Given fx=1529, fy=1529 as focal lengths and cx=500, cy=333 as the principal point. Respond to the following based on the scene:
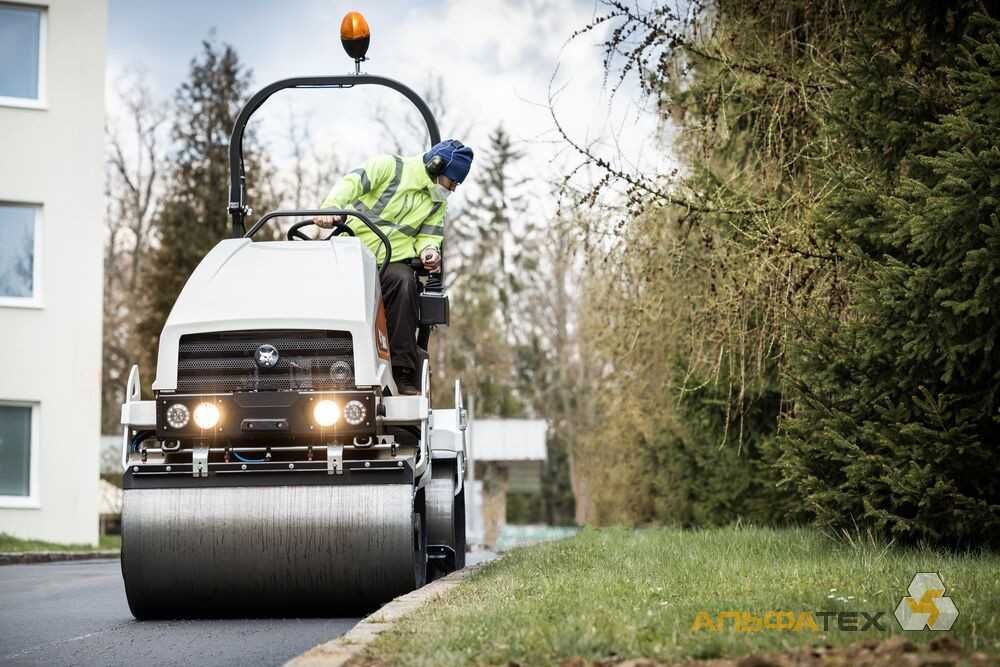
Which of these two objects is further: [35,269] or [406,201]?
[35,269]

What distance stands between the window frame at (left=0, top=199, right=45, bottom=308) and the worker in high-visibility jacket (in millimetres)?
16119

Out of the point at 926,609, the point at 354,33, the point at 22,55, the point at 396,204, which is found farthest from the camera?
the point at 22,55

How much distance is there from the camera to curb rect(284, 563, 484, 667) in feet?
19.4

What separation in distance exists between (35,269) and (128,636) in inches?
725

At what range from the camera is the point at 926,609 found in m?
6.30

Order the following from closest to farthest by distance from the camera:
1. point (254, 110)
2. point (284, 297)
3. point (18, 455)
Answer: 1. point (284, 297)
2. point (254, 110)
3. point (18, 455)

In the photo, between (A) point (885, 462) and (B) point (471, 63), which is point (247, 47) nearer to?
(B) point (471, 63)

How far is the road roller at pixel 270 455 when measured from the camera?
855 cm

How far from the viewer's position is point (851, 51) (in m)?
10.6

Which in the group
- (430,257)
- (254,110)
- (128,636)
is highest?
(254,110)

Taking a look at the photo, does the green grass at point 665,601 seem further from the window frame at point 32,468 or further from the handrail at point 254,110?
the window frame at point 32,468

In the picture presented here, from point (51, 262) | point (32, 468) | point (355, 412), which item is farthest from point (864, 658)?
point (51, 262)

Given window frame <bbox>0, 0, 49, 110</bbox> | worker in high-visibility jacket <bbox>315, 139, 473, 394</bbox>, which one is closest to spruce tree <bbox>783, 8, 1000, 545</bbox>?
worker in high-visibility jacket <bbox>315, 139, 473, 394</bbox>

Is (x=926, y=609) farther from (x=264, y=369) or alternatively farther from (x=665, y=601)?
(x=264, y=369)
